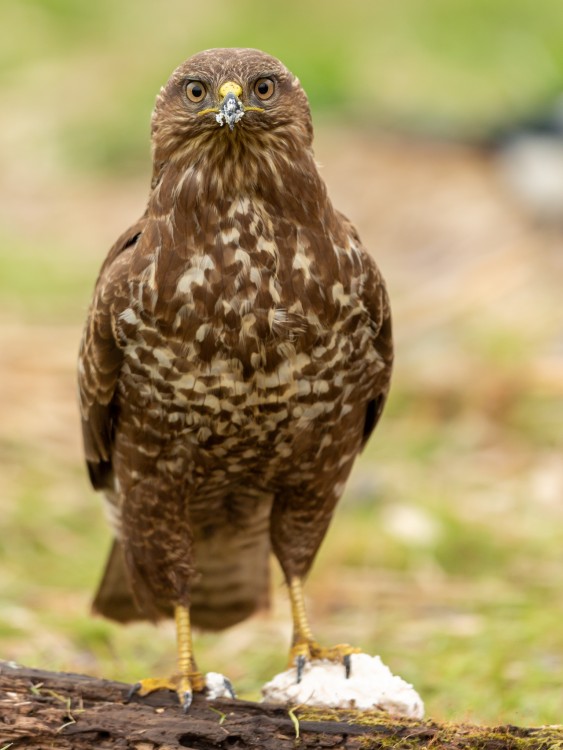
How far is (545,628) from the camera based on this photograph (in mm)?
5895

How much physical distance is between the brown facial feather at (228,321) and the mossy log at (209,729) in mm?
645

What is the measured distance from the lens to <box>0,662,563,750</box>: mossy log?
3.91 m

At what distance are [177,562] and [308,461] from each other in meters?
0.55

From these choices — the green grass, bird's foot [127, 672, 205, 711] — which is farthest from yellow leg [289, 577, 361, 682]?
the green grass

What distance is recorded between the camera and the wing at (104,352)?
4.34 meters

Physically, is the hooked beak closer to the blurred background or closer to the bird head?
the bird head

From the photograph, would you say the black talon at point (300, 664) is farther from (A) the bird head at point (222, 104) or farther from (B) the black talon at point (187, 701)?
(A) the bird head at point (222, 104)

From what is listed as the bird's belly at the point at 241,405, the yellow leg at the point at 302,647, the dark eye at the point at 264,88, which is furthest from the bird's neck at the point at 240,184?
the yellow leg at the point at 302,647

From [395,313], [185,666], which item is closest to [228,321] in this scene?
[185,666]

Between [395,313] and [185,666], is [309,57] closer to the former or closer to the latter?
[395,313]

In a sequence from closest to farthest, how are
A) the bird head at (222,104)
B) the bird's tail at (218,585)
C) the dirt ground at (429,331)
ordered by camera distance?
the bird head at (222,104) < the bird's tail at (218,585) < the dirt ground at (429,331)

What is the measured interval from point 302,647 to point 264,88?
1.82m

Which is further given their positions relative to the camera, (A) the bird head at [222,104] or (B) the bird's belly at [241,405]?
(B) the bird's belly at [241,405]

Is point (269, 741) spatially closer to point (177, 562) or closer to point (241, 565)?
point (177, 562)
